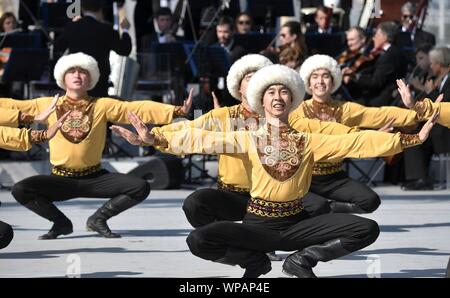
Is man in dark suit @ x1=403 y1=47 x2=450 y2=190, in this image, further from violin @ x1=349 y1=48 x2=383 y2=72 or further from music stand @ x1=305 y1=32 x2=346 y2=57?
music stand @ x1=305 y1=32 x2=346 y2=57

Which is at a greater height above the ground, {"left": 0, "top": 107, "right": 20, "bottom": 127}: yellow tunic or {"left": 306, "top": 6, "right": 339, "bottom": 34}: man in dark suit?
{"left": 306, "top": 6, "right": 339, "bottom": 34}: man in dark suit

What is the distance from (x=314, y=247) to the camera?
27.5 ft

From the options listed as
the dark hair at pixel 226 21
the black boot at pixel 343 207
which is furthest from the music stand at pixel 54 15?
the black boot at pixel 343 207

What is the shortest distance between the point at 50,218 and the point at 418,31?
6.95 metres

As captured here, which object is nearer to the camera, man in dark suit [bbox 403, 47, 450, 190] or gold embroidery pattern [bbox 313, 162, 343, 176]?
gold embroidery pattern [bbox 313, 162, 343, 176]

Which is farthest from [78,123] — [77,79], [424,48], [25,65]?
[424,48]

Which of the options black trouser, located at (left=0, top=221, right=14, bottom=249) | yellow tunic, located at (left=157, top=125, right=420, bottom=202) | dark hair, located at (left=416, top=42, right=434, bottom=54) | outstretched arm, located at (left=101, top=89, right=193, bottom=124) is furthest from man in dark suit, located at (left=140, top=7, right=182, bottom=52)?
yellow tunic, located at (left=157, top=125, right=420, bottom=202)

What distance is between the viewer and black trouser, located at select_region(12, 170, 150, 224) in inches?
438

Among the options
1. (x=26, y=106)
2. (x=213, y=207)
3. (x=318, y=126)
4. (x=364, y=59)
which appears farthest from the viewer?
(x=364, y=59)

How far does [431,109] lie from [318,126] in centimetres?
83

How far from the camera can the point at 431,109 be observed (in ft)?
32.3

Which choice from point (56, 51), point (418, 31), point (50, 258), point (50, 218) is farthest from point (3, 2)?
point (50, 258)

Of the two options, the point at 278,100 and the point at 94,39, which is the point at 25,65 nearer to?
the point at 94,39

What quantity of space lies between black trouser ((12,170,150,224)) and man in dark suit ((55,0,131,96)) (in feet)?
10.00
